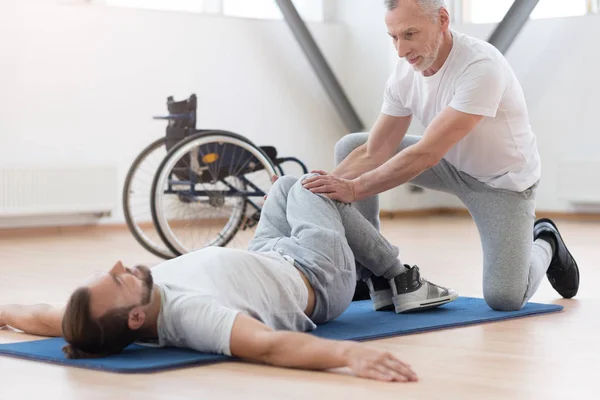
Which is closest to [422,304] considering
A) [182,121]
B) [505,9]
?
[182,121]

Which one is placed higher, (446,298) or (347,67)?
(347,67)

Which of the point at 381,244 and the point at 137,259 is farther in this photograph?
the point at 137,259

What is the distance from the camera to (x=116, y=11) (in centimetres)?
611

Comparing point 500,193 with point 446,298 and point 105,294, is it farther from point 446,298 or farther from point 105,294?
point 105,294

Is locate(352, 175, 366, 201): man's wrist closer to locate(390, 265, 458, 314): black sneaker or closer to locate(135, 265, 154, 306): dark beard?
locate(390, 265, 458, 314): black sneaker

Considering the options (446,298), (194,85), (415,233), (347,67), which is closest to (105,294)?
(446,298)

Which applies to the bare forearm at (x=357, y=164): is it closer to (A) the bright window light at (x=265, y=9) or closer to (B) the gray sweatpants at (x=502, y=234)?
(B) the gray sweatpants at (x=502, y=234)

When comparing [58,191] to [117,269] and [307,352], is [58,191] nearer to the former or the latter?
[117,269]

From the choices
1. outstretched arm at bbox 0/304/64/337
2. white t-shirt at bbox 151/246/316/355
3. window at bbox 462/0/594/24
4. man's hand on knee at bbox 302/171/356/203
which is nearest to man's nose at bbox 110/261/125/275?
white t-shirt at bbox 151/246/316/355

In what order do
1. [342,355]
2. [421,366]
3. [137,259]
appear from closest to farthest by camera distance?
[342,355] < [421,366] < [137,259]

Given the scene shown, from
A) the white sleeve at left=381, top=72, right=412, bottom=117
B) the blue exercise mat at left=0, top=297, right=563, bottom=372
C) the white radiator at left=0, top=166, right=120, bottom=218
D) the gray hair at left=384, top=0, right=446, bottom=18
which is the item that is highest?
the gray hair at left=384, top=0, right=446, bottom=18

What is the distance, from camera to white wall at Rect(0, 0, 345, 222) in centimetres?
575

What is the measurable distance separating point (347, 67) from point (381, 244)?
4.75 metres

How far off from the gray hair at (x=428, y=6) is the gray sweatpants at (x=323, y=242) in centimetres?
54
